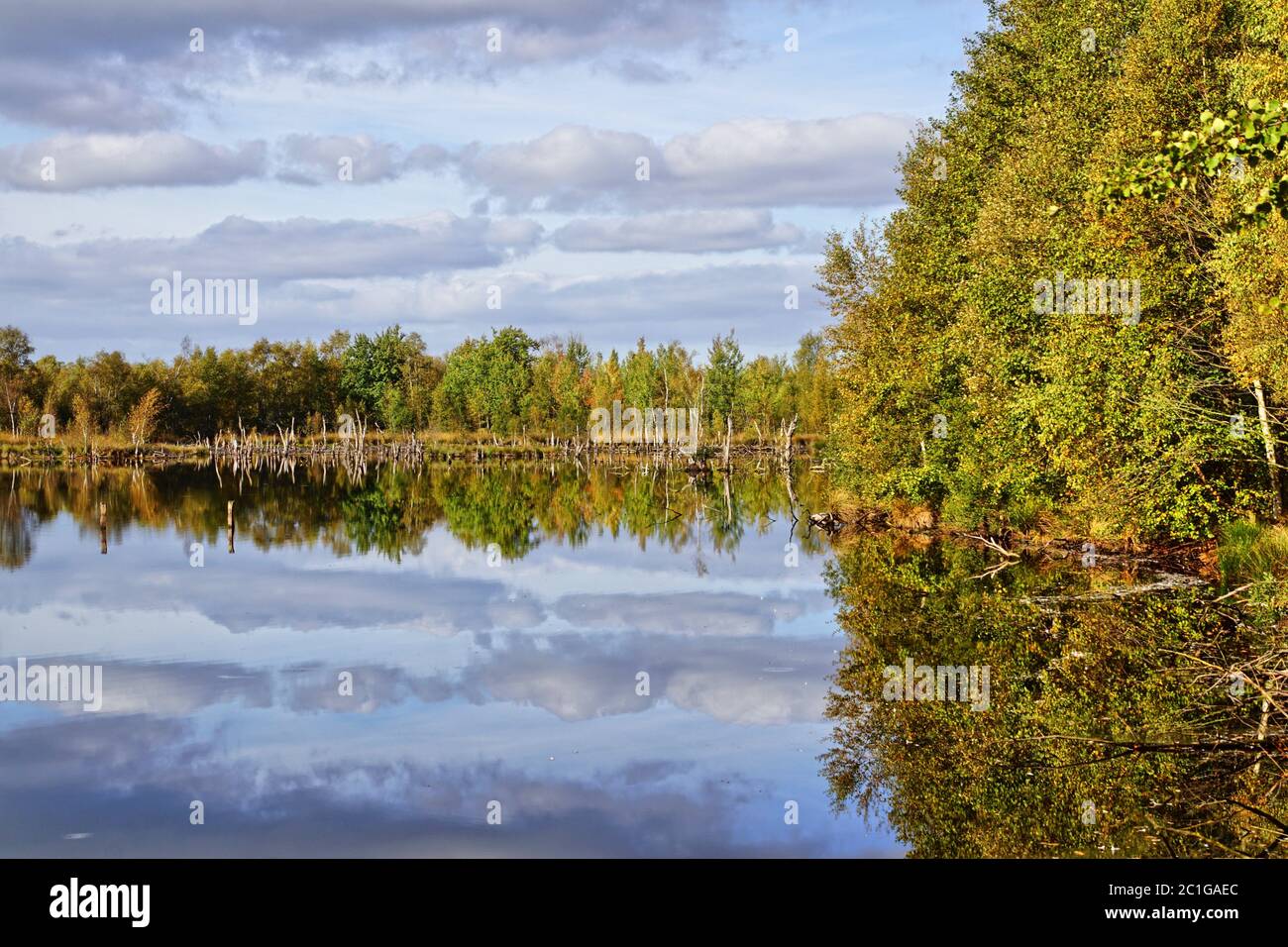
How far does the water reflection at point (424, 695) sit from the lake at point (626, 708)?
0.26ft

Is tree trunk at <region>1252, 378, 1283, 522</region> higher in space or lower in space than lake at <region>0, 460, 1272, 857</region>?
higher

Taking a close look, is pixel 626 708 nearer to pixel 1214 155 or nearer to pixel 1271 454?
pixel 1214 155

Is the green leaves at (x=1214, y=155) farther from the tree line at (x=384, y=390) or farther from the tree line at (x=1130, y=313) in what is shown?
the tree line at (x=384, y=390)

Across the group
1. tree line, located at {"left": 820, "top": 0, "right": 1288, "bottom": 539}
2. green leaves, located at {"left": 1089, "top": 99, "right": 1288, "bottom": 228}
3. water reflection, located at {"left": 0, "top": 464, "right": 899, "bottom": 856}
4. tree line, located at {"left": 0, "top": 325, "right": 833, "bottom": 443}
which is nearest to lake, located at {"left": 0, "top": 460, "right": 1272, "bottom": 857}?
water reflection, located at {"left": 0, "top": 464, "right": 899, "bottom": 856}

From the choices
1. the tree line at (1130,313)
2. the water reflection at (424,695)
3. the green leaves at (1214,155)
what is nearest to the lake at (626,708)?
the water reflection at (424,695)

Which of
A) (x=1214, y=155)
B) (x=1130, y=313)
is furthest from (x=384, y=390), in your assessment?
(x=1214, y=155)

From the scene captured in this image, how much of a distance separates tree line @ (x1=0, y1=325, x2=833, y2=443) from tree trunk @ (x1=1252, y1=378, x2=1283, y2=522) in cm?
8599

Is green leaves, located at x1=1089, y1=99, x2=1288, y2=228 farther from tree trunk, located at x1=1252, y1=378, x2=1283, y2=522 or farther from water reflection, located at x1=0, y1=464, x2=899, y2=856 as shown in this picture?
tree trunk, located at x1=1252, y1=378, x2=1283, y2=522

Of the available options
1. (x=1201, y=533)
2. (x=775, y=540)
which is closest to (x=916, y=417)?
(x=775, y=540)

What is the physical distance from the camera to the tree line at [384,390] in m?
121

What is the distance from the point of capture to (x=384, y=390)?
150750 millimetres

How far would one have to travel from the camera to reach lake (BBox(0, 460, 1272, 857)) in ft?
45.5

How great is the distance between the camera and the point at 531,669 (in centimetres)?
2273
